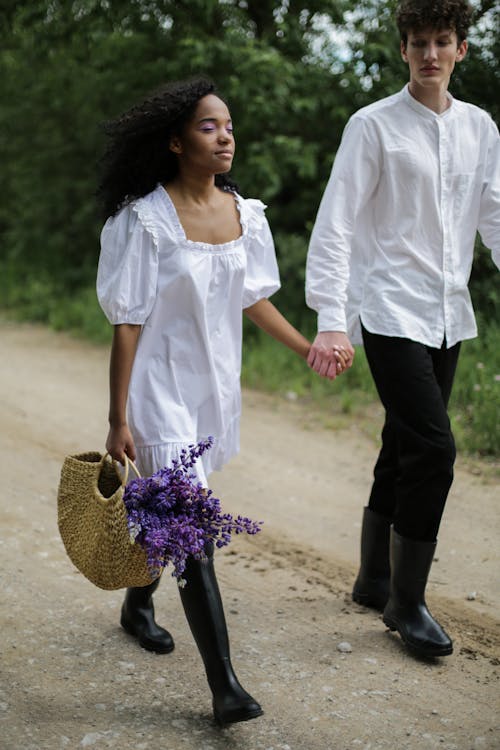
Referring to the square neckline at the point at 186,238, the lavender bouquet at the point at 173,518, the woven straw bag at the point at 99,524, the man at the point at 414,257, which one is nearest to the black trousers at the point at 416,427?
the man at the point at 414,257

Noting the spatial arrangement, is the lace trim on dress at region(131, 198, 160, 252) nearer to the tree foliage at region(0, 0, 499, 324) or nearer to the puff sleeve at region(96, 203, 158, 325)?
the puff sleeve at region(96, 203, 158, 325)

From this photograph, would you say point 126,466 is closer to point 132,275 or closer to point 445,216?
point 132,275

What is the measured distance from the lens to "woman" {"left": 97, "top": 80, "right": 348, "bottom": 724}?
2896 mm

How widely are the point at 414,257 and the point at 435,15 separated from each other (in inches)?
30.8

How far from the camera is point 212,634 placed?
2854mm

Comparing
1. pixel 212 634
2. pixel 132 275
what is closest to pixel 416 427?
pixel 212 634

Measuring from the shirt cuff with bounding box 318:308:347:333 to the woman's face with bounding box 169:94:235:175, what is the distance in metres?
0.61

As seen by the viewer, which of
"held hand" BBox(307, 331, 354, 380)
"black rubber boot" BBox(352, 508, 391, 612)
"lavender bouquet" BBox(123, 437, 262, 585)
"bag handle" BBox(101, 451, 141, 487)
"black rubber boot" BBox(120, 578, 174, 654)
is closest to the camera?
"lavender bouquet" BBox(123, 437, 262, 585)

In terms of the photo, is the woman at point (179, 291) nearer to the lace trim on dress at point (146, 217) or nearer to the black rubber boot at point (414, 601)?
the lace trim on dress at point (146, 217)

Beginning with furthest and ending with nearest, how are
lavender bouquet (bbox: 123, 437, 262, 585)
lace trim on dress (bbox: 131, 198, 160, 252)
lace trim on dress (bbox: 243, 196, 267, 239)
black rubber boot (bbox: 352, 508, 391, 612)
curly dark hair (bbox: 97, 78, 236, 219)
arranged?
black rubber boot (bbox: 352, 508, 391, 612) < lace trim on dress (bbox: 243, 196, 267, 239) < curly dark hair (bbox: 97, 78, 236, 219) < lace trim on dress (bbox: 131, 198, 160, 252) < lavender bouquet (bbox: 123, 437, 262, 585)

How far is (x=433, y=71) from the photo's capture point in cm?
329

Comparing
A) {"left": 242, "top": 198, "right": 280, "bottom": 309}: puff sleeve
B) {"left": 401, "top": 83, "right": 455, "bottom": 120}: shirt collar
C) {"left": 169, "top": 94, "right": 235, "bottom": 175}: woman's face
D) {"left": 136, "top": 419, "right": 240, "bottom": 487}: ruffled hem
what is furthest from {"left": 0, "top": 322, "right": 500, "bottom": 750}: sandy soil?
{"left": 401, "top": 83, "right": 455, "bottom": 120}: shirt collar

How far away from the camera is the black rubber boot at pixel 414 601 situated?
11.0ft

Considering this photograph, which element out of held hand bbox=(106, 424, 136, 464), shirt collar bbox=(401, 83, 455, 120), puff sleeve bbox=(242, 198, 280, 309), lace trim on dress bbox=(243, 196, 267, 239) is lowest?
held hand bbox=(106, 424, 136, 464)
